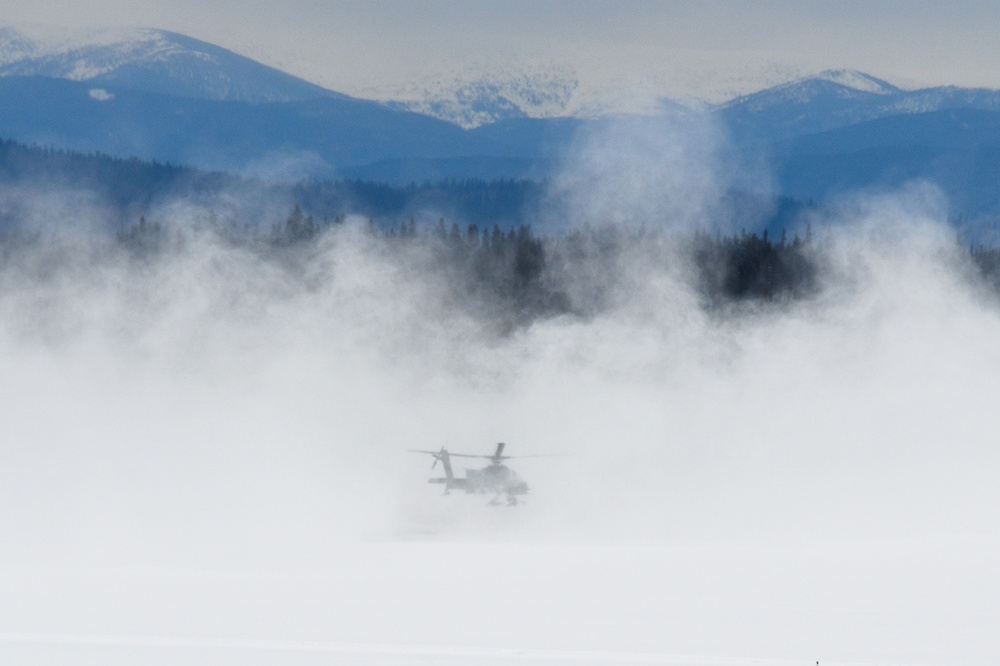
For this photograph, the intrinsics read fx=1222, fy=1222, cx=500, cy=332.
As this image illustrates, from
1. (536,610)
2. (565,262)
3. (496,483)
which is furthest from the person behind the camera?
(565,262)

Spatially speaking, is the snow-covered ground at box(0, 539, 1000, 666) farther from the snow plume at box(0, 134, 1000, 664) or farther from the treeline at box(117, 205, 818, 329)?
the treeline at box(117, 205, 818, 329)

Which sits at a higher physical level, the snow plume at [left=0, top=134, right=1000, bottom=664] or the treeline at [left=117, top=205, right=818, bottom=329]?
the treeline at [left=117, top=205, right=818, bottom=329]

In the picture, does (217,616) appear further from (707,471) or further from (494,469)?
(707,471)

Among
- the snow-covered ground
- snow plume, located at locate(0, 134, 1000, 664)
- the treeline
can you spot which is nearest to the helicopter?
snow plume, located at locate(0, 134, 1000, 664)

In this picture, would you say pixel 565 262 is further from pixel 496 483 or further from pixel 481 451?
pixel 496 483

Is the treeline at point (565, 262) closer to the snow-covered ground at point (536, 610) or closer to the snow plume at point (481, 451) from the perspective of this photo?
the snow plume at point (481, 451)

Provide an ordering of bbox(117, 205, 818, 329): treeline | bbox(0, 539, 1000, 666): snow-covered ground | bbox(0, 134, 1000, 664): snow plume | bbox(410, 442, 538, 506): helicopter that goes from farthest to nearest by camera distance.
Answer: bbox(117, 205, 818, 329): treeline, bbox(410, 442, 538, 506): helicopter, bbox(0, 134, 1000, 664): snow plume, bbox(0, 539, 1000, 666): snow-covered ground

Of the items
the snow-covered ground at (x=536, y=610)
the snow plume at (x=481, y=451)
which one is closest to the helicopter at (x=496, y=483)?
the snow plume at (x=481, y=451)

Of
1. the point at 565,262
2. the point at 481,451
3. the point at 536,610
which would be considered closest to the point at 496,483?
the point at 481,451

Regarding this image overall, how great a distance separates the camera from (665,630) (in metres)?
9.67

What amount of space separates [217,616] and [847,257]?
170 ft

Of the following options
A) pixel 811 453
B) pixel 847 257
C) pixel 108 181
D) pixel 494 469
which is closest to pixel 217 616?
pixel 494 469

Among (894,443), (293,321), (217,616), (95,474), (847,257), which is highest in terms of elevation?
(847,257)

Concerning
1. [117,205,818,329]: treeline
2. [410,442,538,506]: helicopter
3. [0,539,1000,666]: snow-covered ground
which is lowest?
[0,539,1000,666]: snow-covered ground
